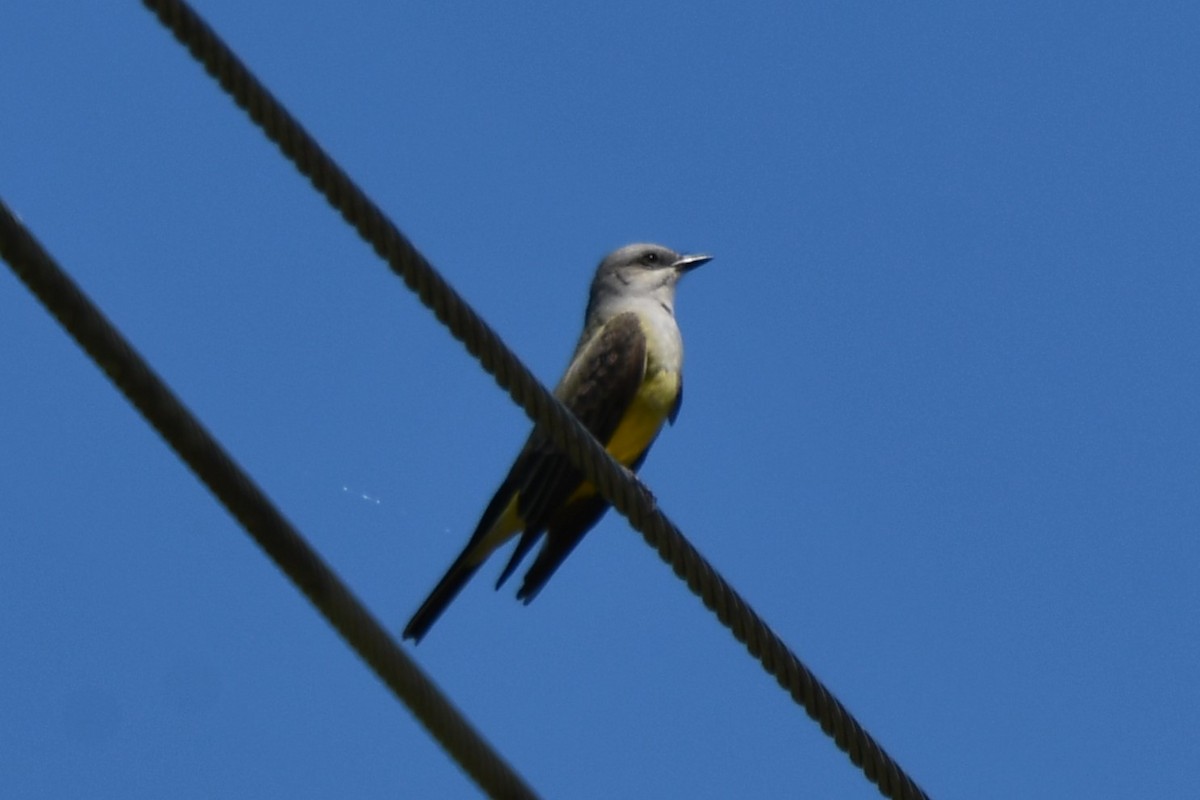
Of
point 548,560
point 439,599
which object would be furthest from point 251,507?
point 548,560

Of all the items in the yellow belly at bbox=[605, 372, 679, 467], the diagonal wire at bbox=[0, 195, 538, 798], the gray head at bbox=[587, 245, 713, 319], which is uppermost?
the gray head at bbox=[587, 245, 713, 319]

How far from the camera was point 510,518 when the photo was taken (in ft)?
21.4

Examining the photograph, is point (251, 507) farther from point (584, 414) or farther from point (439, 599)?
point (584, 414)

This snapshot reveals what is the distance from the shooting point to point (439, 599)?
6.09m

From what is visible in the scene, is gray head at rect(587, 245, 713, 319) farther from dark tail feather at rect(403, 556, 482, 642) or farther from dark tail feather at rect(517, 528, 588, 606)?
dark tail feather at rect(403, 556, 482, 642)

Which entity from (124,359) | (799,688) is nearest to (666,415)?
(799,688)

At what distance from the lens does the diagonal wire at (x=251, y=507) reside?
2.92m

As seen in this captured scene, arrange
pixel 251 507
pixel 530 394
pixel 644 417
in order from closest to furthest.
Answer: pixel 251 507
pixel 530 394
pixel 644 417

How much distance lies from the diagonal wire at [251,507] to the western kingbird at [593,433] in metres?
2.83

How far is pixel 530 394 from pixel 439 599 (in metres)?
2.42

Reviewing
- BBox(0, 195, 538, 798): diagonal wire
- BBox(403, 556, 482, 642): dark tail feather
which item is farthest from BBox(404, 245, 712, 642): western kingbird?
BBox(0, 195, 538, 798): diagonal wire

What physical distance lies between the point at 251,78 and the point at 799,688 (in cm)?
158

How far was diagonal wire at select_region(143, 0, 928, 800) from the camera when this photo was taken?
10.8ft

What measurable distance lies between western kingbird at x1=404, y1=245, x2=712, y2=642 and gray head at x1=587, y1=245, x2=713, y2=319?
Answer: 0.02 meters
